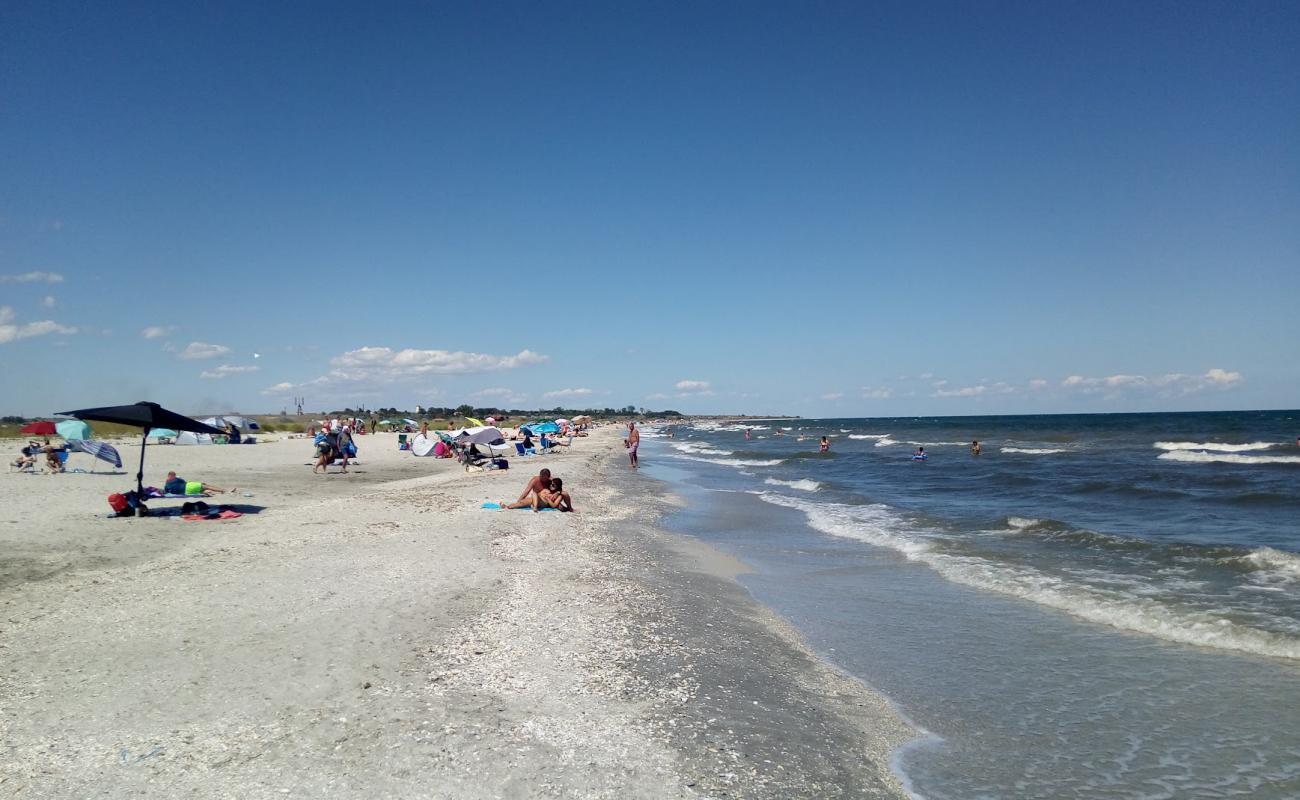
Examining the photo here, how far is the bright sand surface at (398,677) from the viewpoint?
436 centimetres

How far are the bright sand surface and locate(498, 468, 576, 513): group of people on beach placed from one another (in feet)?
16.3

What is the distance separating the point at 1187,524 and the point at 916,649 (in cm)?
1282

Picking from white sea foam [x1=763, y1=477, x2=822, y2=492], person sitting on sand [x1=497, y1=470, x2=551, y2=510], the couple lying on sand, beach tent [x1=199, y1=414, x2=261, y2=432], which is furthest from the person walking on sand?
white sea foam [x1=763, y1=477, x2=822, y2=492]

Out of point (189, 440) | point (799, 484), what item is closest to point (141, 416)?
point (799, 484)

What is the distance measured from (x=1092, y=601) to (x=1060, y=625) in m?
1.37

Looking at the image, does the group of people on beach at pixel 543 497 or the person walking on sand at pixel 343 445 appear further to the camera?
the person walking on sand at pixel 343 445

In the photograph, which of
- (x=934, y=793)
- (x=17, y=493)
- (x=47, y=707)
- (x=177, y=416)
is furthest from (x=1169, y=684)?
(x=17, y=493)

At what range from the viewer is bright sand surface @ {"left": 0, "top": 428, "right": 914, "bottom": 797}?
14.3 feet

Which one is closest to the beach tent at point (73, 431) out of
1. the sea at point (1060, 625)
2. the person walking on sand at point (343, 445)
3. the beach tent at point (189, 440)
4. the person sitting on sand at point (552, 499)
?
the person walking on sand at point (343, 445)

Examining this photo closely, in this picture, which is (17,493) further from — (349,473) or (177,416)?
(349,473)

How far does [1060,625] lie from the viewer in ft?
28.2

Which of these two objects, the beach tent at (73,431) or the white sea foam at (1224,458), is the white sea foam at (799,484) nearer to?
the white sea foam at (1224,458)

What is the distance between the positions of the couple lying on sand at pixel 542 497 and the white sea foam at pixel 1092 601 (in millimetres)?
6495

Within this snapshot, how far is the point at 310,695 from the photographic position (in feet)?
17.7
